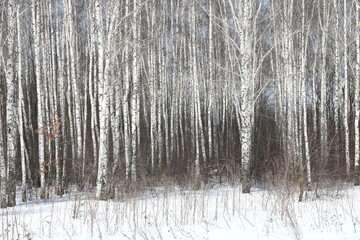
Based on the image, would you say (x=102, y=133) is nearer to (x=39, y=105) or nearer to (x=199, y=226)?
(x=39, y=105)

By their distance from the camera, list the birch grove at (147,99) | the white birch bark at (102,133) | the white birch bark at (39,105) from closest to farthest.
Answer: the white birch bark at (102,133) < the birch grove at (147,99) < the white birch bark at (39,105)

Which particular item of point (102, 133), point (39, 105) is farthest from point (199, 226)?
point (39, 105)

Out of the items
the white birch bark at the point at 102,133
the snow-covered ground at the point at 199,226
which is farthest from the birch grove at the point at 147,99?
the snow-covered ground at the point at 199,226

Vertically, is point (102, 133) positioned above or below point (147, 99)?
below

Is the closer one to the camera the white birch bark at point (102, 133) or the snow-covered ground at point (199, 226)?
the snow-covered ground at point (199, 226)

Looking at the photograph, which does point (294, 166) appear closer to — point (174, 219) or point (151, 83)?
point (174, 219)

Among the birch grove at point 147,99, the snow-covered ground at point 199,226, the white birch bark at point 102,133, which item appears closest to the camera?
the snow-covered ground at point 199,226

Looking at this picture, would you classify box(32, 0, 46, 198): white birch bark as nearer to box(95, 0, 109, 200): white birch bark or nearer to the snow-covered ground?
box(95, 0, 109, 200): white birch bark

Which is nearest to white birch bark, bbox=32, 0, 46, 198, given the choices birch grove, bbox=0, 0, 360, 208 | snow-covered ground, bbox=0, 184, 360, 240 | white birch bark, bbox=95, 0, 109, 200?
birch grove, bbox=0, 0, 360, 208

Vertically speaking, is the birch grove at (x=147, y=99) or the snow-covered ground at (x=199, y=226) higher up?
the birch grove at (x=147, y=99)

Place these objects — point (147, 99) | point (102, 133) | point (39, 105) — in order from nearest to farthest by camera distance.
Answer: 1. point (102, 133)
2. point (39, 105)
3. point (147, 99)

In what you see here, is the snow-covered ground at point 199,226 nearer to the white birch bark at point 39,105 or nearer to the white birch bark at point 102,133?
the white birch bark at point 102,133

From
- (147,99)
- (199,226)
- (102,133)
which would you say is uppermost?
(147,99)

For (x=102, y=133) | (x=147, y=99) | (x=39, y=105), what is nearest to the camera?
(x=102, y=133)
